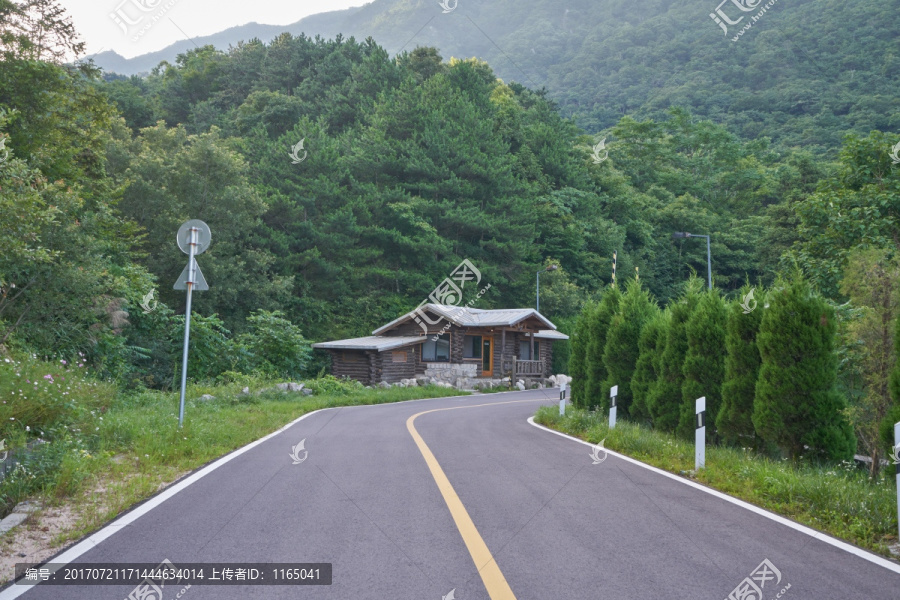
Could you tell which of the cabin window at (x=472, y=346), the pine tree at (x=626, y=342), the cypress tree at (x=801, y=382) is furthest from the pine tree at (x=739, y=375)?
the cabin window at (x=472, y=346)

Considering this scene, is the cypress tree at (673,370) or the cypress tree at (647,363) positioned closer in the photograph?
the cypress tree at (673,370)

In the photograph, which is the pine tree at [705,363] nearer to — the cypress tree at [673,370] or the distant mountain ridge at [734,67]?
the cypress tree at [673,370]

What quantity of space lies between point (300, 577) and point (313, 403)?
16414 millimetres

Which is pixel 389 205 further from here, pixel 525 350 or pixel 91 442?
pixel 91 442

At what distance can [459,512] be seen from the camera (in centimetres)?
568

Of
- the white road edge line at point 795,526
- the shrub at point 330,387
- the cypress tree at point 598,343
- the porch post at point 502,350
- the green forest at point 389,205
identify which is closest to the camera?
the white road edge line at point 795,526

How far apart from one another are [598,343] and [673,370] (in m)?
4.77

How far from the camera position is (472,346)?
3759 cm

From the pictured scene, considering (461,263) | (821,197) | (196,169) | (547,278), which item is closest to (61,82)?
(196,169)

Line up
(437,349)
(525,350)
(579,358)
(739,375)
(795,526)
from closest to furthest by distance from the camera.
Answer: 1. (795,526)
2. (739,375)
3. (579,358)
4. (437,349)
5. (525,350)

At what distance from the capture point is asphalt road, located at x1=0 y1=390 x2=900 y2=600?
152 inches

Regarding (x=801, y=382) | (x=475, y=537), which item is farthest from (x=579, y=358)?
(x=475, y=537)

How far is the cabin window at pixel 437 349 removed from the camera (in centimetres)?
3641

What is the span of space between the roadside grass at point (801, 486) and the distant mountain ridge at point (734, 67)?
36.7 m
